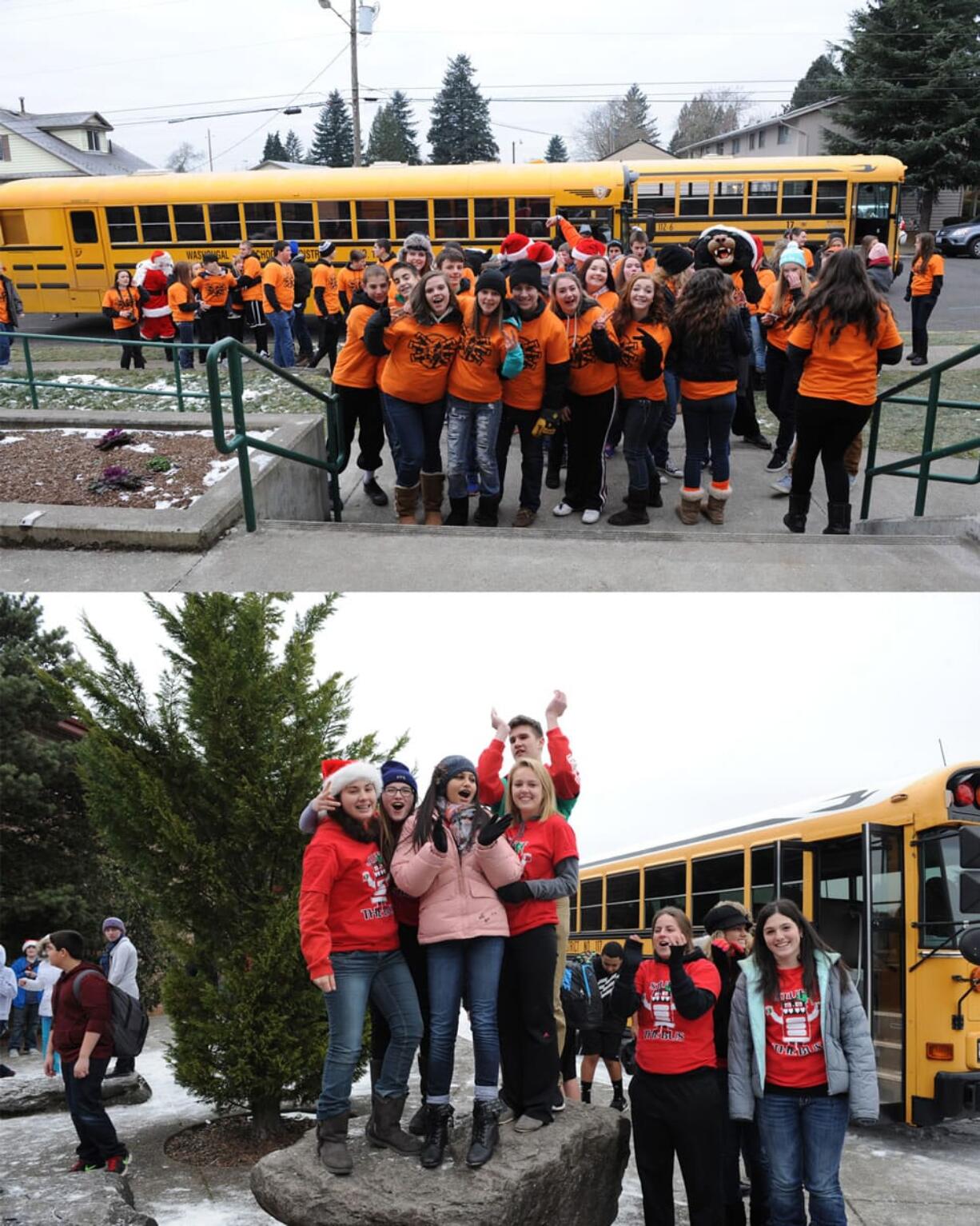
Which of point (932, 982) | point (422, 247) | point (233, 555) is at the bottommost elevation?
point (932, 982)

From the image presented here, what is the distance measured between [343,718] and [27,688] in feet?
29.8

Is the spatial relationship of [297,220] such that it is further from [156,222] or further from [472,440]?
[472,440]

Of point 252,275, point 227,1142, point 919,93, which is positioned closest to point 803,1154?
point 227,1142

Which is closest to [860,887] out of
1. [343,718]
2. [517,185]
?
[343,718]

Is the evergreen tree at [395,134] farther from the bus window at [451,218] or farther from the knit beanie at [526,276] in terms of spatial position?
the knit beanie at [526,276]

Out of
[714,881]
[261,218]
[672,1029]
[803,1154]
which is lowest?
Answer: [714,881]

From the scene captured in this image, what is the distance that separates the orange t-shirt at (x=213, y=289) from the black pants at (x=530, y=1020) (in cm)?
1382

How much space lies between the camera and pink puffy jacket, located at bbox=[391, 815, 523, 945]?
407cm

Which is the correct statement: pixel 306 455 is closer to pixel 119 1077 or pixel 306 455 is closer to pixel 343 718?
pixel 343 718

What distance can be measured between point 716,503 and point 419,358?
252cm

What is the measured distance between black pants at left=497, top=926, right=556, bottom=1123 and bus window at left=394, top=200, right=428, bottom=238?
18.7 meters

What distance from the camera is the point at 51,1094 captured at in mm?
7605

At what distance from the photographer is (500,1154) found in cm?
411

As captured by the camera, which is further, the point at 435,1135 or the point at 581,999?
the point at 581,999
